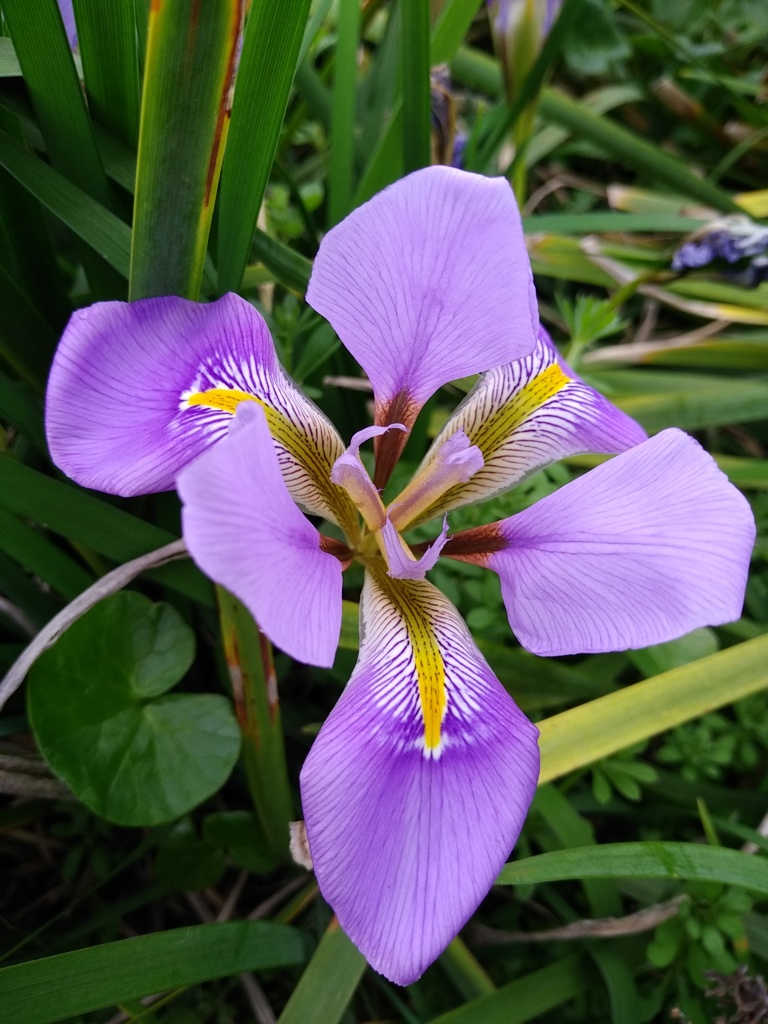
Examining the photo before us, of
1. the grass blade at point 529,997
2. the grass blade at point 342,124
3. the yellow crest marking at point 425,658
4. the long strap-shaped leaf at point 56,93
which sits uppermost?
the long strap-shaped leaf at point 56,93

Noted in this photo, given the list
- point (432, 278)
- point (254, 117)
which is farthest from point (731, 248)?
point (254, 117)

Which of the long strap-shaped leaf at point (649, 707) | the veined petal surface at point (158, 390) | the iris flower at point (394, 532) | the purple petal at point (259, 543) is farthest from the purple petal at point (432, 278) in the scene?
the long strap-shaped leaf at point (649, 707)

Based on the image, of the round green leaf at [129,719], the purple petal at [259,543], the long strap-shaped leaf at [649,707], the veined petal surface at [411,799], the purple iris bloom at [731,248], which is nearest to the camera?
the purple petal at [259,543]

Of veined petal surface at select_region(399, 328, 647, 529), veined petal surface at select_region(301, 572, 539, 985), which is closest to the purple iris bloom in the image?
veined petal surface at select_region(399, 328, 647, 529)

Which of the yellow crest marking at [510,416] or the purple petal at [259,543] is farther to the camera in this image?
the yellow crest marking at [510,416]

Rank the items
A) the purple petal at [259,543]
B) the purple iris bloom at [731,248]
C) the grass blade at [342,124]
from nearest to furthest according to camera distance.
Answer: the purple petal at [259,543] < the grass blade at [342,124] < the purple iris bloom at [731,248]

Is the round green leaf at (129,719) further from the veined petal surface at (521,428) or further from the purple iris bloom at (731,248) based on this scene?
the purple iris bloom at (731,248)
